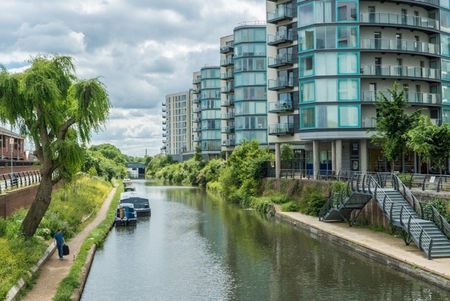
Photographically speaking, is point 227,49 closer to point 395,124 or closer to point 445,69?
point 445,69

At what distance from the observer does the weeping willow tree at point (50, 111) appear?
2820cm

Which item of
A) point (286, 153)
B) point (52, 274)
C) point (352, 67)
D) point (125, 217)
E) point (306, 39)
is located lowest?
point (52, 274)

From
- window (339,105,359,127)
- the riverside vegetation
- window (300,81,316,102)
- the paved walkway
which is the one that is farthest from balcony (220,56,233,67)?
the paved walkway

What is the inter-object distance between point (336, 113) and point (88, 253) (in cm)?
3082

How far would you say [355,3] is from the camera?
5506cm

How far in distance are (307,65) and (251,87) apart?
3765 cm

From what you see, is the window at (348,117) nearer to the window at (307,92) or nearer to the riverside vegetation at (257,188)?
the window at (307,92)

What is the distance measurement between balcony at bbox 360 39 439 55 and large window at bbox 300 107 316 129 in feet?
26.0

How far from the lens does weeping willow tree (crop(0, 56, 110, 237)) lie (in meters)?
28.2

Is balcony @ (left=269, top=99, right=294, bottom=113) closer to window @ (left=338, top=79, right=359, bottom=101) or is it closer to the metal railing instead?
window @ (left=338, top=79, right=359, bottom=101)

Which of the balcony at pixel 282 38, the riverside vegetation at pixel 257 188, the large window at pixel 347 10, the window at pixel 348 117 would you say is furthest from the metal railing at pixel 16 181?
the large window at pixel 347 10

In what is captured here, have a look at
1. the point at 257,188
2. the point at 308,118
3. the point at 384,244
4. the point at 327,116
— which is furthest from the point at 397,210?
the point at 257,188

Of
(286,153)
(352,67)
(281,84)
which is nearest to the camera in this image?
(352,67)

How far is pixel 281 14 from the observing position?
62781 millimetres
